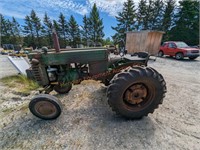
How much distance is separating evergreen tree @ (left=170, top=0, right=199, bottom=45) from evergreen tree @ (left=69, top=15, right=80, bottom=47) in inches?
847

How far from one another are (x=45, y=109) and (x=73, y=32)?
32945mm

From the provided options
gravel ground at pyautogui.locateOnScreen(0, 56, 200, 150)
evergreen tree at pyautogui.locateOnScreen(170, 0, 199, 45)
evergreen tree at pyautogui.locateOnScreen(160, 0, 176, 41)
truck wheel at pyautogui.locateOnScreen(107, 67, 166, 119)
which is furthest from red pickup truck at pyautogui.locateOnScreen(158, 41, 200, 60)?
evergreen tree at pyautogui.locateOnScreen(160, 0, 176, 41)

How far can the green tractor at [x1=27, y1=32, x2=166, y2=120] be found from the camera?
2.22 metres

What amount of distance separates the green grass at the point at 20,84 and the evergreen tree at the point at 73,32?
96.3 ft

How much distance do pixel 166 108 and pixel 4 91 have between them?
175 inches

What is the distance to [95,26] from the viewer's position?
3075 cm

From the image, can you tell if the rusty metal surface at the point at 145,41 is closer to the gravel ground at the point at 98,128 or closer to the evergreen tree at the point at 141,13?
the gravel ground at the point at 98,128

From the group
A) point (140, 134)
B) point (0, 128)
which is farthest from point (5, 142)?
point (140, 134)

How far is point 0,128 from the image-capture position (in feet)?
7.84

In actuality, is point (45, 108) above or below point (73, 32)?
below

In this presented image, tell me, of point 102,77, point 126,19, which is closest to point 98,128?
Answer: point 102,77

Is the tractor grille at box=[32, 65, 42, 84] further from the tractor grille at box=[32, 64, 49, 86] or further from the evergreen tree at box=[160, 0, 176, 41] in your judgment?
the evergreen tree at box=[160, 0, 176, 41]

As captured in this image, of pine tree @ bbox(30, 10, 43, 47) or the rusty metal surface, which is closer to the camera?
the rusty metal surface

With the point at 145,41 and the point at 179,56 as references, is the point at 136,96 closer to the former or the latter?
the point at 179,56
